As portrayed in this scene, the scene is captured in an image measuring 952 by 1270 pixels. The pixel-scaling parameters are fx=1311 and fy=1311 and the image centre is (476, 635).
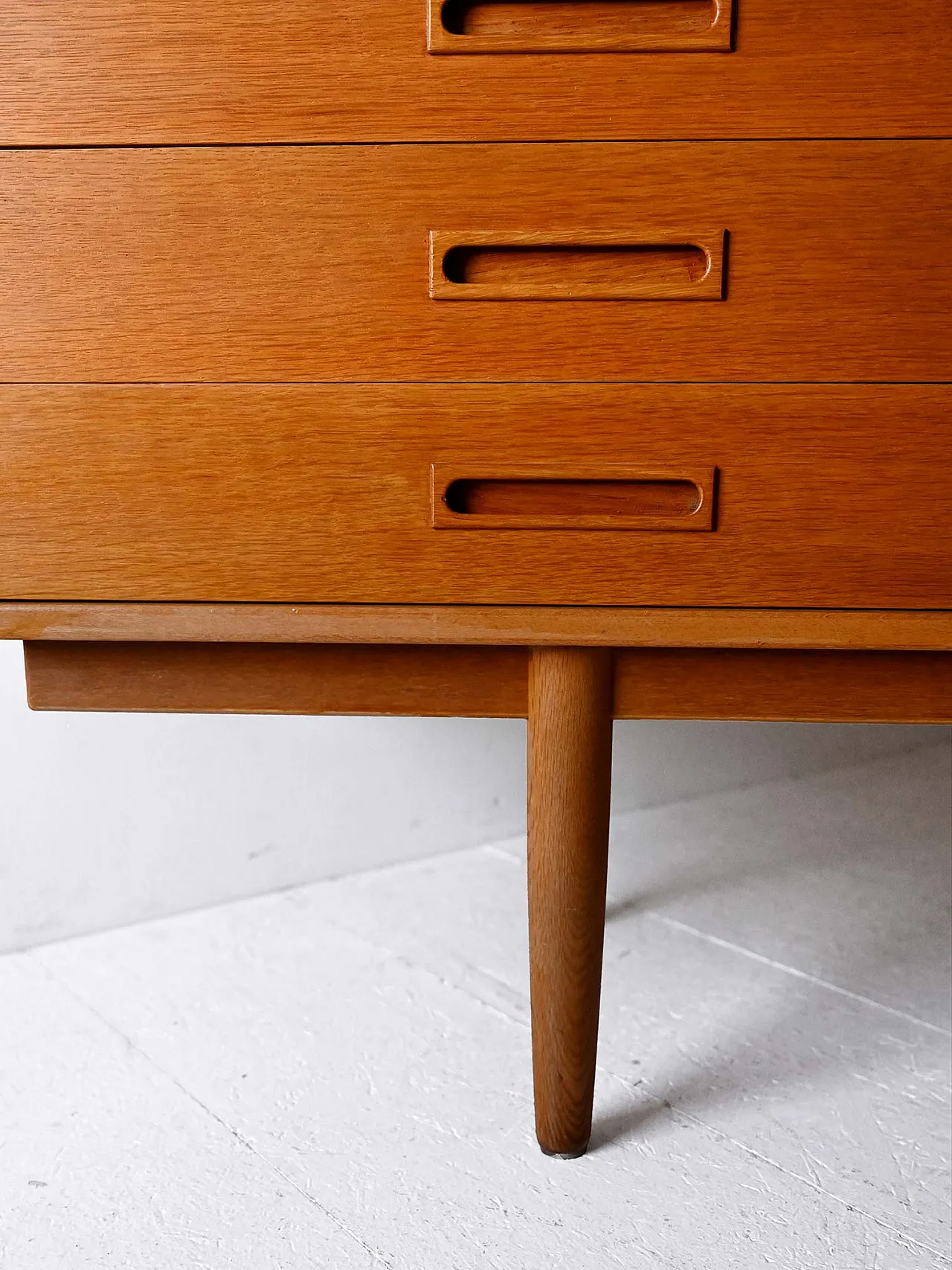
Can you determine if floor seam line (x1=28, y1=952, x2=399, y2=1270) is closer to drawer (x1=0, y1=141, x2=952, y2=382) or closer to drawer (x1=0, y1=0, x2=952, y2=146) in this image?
drawer (x1=0, y1=141, x2=952, y2=382)

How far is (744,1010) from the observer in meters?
0.99

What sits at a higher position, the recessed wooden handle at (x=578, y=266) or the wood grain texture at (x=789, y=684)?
the recessed wooden handle at (x=578, y=266)

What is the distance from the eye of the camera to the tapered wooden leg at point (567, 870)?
75cm

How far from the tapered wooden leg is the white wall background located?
0.52 meters

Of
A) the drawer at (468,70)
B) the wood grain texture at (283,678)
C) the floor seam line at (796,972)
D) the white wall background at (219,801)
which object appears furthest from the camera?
the white wall background at (219,801)

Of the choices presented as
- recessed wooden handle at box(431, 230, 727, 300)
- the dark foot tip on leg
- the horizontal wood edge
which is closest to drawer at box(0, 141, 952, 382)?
recessed wooden handle at box(431, 230, 727, 300)

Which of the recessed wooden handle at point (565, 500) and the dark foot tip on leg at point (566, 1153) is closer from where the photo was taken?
the recessed wooden handle at point (565, 500)

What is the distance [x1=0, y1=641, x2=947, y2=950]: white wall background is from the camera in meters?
1.14

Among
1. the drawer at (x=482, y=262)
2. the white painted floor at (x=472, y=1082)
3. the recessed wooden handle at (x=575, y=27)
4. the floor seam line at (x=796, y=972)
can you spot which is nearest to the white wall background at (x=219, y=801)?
the white painted floor at (x=472, y=1082)

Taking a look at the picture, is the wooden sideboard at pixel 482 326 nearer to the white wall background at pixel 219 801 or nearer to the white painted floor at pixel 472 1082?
the white painted floor at pixel 472 1082

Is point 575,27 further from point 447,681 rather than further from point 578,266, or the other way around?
point 447,681

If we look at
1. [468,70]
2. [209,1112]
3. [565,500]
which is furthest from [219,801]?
[468,70]

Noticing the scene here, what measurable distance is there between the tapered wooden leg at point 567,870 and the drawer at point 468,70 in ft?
0.95

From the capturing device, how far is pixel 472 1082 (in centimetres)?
89
